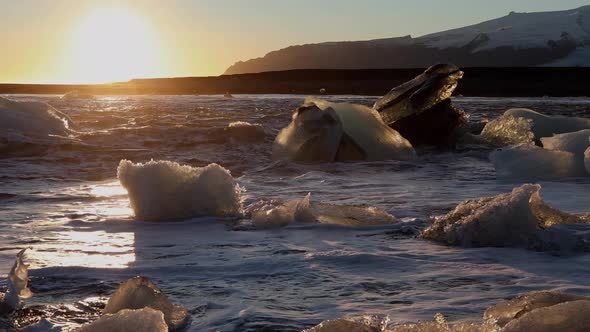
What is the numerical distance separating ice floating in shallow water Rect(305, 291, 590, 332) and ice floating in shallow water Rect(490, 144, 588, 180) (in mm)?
4527

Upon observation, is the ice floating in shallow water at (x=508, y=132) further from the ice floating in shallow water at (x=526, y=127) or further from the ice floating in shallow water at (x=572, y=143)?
the ice floating in shallow water at (x=572, y=143)

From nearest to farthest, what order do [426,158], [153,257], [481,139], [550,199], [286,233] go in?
1. [153,257]
2. [286,233]
3. [550,199]
4. [426,158]
5. [481,139]

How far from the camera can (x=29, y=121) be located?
10.7 meters

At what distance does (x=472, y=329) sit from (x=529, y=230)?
187cm

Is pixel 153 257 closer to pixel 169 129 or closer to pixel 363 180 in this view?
pixel 363 180

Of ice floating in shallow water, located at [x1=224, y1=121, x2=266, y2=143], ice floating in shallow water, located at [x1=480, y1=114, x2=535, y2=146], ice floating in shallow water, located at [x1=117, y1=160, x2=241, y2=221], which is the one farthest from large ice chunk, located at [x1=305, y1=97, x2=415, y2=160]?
ice floating in shallow water, located at [x1=117, y1=160, x2=241, y2=221]

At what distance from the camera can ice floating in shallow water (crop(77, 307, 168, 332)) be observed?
84.0 inches

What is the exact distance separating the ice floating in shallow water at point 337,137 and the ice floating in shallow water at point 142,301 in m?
5.71

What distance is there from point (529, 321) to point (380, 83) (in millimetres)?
47623

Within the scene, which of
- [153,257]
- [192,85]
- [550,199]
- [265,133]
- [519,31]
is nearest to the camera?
[153,257]

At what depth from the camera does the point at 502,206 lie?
3816 mm

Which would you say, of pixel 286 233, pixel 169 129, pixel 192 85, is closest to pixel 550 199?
pixel 286 233

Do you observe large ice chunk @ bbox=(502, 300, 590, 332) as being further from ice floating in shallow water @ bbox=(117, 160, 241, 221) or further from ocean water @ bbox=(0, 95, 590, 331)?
ice floating in shallow water @ bbox=(117, 160, 241, 221)

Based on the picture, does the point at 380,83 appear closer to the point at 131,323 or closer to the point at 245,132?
the point at 245,132
